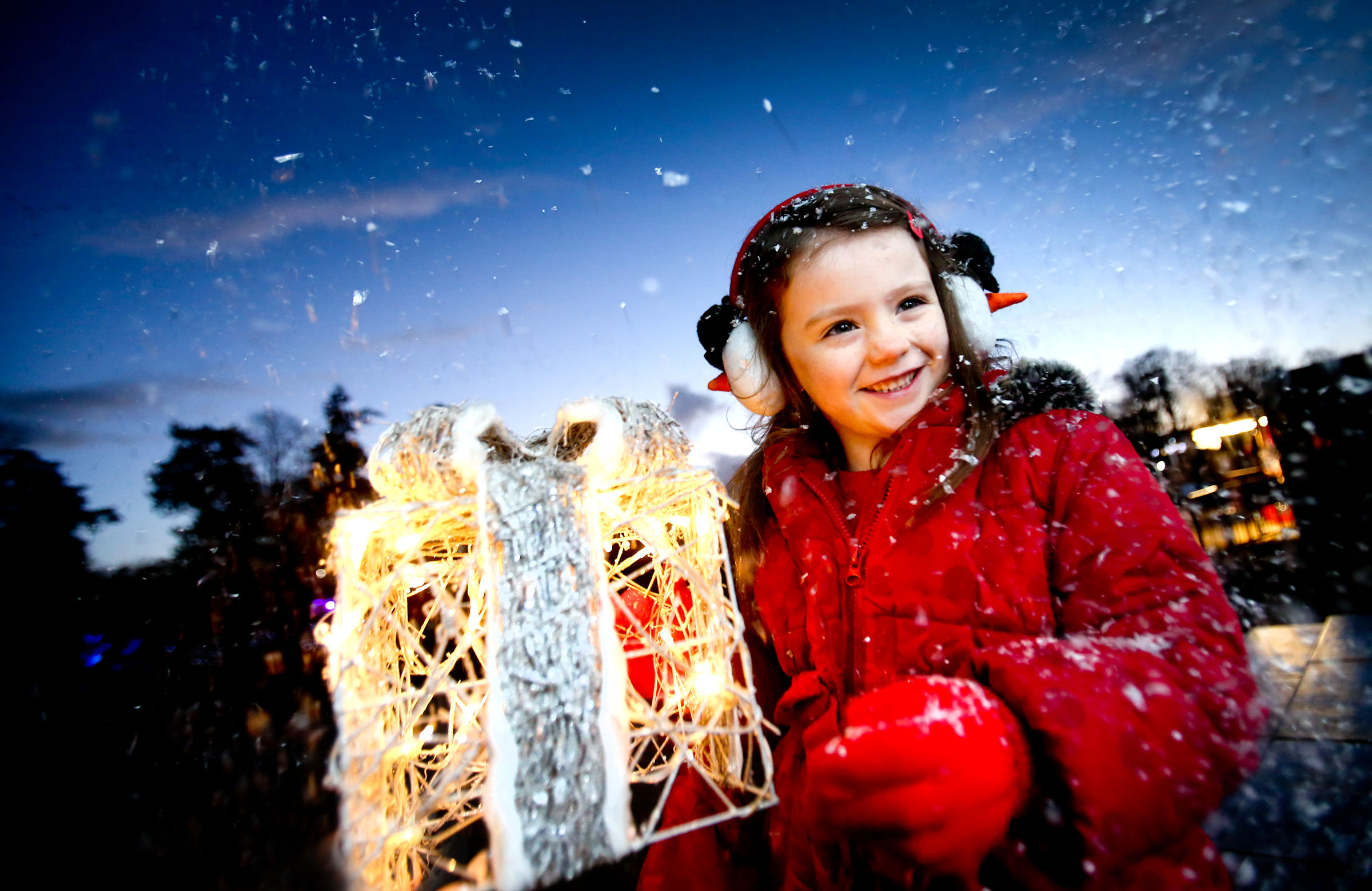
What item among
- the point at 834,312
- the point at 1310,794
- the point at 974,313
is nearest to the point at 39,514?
the point at 834,312

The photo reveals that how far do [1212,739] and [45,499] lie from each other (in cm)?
975

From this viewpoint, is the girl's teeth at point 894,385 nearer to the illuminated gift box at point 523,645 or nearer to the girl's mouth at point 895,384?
the girl's mouth at point 895,384

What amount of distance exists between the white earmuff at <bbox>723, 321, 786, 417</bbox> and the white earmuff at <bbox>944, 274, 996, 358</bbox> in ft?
1.56

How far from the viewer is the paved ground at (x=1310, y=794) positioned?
1.66 meters

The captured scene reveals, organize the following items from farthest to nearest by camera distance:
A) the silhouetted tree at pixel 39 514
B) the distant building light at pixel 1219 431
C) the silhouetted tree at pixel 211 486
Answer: the silhouetted tree at pixel 211 486 → the silhouetted tree at pixel 39 514 → the distant building light at pixel 1219 431

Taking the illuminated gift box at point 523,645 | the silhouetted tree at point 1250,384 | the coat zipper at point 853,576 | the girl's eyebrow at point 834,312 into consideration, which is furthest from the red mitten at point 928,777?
the silhouetted tree at point 1250,384

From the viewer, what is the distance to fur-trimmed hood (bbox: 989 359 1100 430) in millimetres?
1228

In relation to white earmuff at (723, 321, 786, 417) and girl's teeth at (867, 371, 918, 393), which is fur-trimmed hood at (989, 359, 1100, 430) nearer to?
girl's teeth at (867, 371, 918, 393)

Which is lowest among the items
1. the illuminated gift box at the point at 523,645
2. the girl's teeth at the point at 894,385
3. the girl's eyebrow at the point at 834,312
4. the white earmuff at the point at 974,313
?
the illuminated gift box at the point at 523,645

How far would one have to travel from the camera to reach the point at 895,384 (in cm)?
122

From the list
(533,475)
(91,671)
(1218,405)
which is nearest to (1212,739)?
(533,475)

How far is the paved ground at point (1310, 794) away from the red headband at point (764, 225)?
5.09 ft

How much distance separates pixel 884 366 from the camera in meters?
1.18

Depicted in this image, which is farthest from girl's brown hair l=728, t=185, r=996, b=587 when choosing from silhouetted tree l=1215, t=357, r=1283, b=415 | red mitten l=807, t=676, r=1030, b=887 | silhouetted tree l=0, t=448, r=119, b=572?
silhouetted tree l=0, t=448, r=119, b=572
